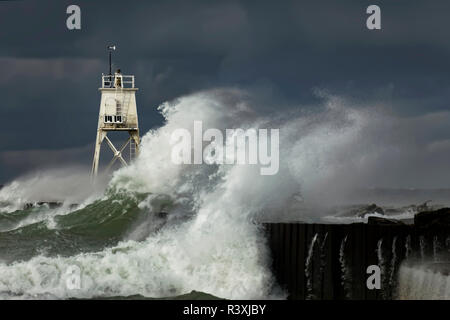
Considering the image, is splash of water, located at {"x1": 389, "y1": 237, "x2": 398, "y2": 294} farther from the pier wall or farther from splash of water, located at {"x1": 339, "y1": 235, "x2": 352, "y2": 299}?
splash of water, located at {"x1": 339, "y1": 235, "x2": 352, "y2": 299}

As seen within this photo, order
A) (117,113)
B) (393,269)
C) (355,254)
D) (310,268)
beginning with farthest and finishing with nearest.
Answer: (117,113)
(310,268)
(355,254)
(393,269)

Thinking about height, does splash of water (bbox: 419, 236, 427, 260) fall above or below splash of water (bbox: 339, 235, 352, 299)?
above

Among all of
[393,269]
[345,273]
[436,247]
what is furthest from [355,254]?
[436,247]

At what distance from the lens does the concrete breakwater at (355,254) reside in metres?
15.0

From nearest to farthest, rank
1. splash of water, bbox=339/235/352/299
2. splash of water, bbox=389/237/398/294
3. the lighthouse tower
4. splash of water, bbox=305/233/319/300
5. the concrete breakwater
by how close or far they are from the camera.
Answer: splash of water, bbox=389/237/398/294, the concrete breakwater, splash of water, bbox=339/235/352/299, splash of water, bbox=305/233/319/300, the lighthouse tower

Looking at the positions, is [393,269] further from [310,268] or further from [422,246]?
[310,268]

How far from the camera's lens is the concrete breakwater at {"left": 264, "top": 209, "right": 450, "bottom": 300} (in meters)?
15.0

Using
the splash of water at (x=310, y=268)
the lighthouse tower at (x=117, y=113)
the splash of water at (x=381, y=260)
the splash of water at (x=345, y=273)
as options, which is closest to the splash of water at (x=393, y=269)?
the splash of water at (x=381, y=260)

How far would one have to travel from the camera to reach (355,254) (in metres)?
15.2

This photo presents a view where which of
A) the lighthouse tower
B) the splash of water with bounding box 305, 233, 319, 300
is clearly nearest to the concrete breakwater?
the splash of water with bounding box 305, 233, 319, 300

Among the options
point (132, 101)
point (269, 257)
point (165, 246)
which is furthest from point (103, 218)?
point (132, 101)

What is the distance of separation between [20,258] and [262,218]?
580 cm

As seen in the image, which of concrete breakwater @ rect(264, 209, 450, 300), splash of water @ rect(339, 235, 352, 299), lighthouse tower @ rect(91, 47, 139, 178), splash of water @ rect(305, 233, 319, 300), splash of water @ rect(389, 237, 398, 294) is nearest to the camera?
splash of water @ rect(389, 237, 398, 294)
